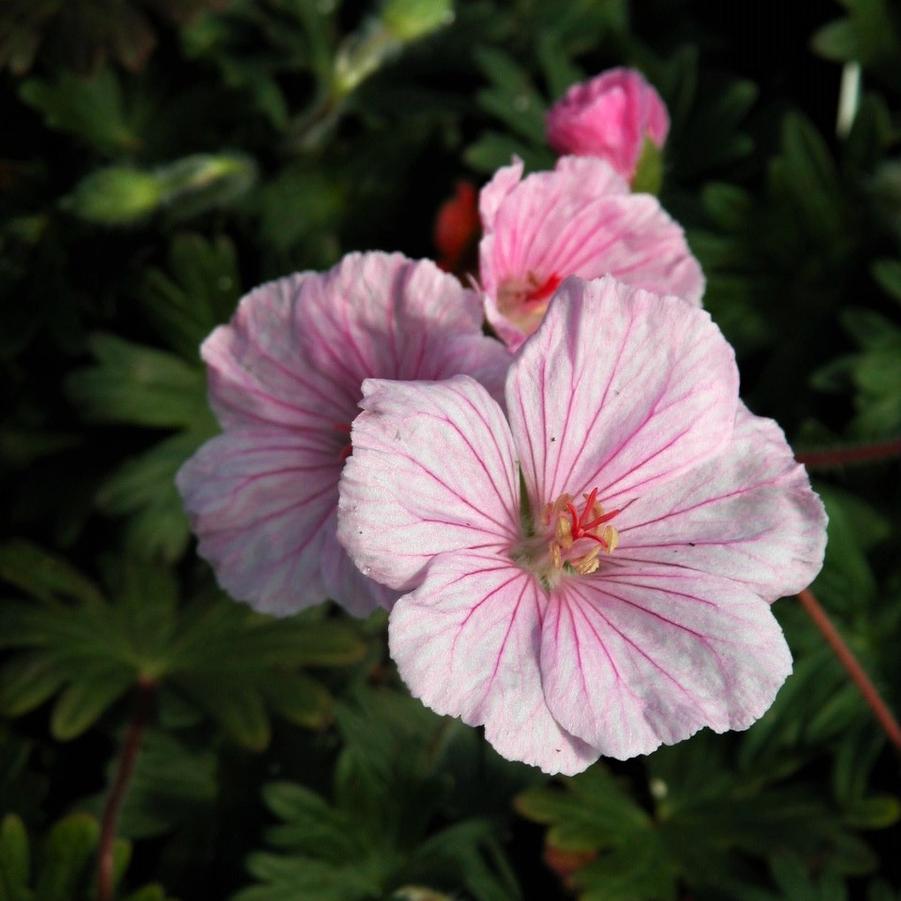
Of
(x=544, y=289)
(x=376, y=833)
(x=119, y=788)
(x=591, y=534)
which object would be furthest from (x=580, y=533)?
(x=119, y=788)

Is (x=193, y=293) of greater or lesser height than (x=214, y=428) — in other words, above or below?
above

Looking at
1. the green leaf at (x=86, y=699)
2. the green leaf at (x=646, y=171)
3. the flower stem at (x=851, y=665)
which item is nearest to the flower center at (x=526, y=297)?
the green leaf at (x=646, y=171)

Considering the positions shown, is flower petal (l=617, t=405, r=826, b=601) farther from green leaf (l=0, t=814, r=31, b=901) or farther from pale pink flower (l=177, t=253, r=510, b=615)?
green leaf (l=0, t=814, r=31, b=901)

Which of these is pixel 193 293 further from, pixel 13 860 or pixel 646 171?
pixel 13 860

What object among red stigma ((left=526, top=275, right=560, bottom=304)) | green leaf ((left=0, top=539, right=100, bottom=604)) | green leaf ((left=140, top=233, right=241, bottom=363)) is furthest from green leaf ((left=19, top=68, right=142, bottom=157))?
red stigma ((left=526, top=275, right=560, bottom=304))

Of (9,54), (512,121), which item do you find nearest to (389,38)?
(512,121)

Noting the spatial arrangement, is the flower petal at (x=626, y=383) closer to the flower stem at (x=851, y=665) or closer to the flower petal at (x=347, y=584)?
the flower petal at (x=347, y=584)
